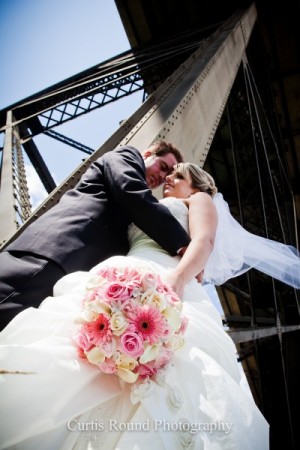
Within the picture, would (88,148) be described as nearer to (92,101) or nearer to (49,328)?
(92,101)

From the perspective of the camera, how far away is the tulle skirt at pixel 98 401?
2.14ft

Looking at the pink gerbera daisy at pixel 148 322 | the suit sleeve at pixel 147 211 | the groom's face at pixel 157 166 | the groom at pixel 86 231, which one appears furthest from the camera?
the groom's face at pixel 157 166

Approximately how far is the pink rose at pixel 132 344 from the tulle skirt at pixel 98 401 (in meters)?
0.09

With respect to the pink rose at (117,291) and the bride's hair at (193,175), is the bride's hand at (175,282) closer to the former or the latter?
the pink rose at (117,291)

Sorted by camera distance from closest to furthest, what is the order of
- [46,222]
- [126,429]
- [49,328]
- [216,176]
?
[126,429]
[49,328]
[46,222]
[216,176]

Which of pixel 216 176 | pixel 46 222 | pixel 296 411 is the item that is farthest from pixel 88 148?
pixel 296 411

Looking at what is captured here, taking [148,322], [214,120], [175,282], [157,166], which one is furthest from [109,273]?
[214,120]

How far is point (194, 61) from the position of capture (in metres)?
3.66

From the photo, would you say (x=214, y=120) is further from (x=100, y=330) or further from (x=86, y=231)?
(x=100, y=330)

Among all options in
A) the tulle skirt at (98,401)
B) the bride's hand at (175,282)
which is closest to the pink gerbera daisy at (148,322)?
the tulle skirt at (98,401)

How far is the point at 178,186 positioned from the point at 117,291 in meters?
1.31

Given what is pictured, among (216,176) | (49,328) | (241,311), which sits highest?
(49,328)

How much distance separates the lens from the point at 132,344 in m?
0.73

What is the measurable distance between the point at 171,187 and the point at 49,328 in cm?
142
